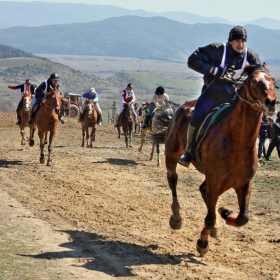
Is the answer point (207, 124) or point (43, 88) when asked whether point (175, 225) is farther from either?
point (43, 88)

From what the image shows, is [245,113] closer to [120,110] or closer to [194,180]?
[194,180]

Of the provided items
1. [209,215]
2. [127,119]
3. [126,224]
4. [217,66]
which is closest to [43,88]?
[127,119]

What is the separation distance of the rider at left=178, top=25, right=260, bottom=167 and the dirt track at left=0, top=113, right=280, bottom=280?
5.01 feet

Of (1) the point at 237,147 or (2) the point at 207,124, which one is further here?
(2) the point at 207,124

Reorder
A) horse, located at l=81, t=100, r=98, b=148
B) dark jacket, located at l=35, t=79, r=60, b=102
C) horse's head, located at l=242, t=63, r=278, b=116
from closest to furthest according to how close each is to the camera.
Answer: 1. horse's head, located at l=242, t=63, r=278, b=116
2. dark jacket, located at l=35, t=79, r=60, b=102
3. horse, located at l=81, t=100, r=98, b=148

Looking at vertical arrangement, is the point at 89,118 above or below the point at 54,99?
below

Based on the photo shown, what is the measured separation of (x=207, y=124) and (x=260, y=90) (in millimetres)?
1422

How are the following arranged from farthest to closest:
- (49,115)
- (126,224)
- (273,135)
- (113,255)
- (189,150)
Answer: (273,135) → (49,115) → (126,224) → (189,150) → (113,255)

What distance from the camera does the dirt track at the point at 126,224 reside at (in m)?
7.95

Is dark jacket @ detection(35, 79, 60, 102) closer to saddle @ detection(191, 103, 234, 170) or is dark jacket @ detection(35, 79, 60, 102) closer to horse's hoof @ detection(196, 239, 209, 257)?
saddle @ detection(191, 103, 234, 170)

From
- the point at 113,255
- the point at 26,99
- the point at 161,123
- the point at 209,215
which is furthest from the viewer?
the point at 26,99

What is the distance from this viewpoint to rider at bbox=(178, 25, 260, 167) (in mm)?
8555

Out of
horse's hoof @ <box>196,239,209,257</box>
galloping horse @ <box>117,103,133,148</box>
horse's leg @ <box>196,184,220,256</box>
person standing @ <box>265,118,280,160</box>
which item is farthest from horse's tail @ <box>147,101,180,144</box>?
galloping horse @ <box>117,103,133,148</box>

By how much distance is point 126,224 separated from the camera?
10.4 metres
